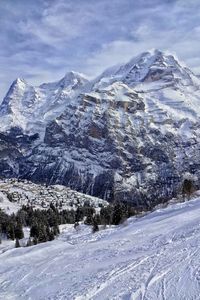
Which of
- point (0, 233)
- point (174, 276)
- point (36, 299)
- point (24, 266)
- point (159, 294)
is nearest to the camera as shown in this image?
point (159, 294)

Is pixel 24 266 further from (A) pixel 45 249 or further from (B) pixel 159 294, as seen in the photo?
(B) pixel 159 294

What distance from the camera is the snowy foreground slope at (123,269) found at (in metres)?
35.1

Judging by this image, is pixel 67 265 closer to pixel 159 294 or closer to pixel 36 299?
pixel 36 299

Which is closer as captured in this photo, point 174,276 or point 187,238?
point 174,276

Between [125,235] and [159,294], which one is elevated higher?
[125,235]

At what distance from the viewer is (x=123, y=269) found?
40.9 m

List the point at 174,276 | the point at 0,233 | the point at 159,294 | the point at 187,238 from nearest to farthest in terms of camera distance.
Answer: the point at 159,294, the point at 174,276, the point at 187,238, the point at 0,233

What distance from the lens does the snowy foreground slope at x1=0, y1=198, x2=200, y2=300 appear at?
35.1 meters

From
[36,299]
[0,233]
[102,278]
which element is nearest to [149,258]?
[102,278]

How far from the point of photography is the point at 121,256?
47250 mm

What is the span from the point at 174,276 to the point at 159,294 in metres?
3.13

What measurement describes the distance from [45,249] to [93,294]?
100 ft

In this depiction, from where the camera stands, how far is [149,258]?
139 feet

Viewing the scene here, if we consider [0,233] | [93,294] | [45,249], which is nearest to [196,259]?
[93,294]
